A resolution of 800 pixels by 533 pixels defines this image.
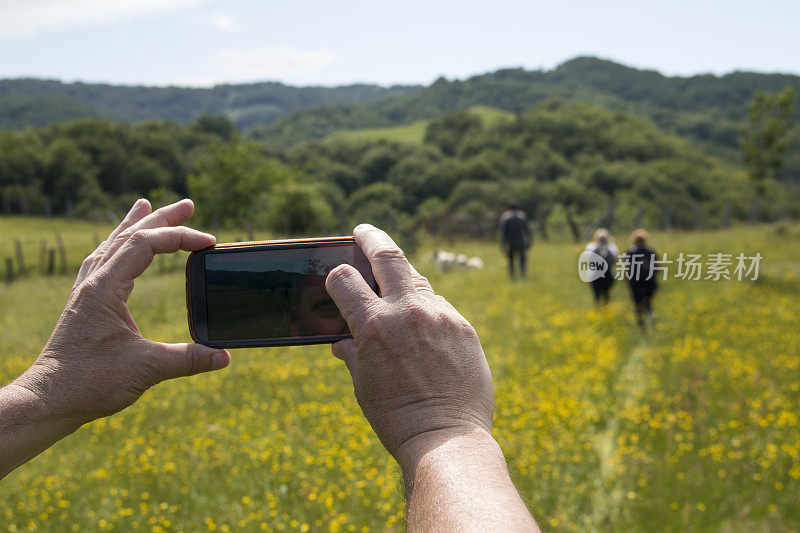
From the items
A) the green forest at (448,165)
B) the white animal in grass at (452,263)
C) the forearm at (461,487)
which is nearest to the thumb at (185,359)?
the forearm at (461,487)

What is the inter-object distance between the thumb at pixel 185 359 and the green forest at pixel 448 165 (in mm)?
13555

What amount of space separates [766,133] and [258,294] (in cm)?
4605

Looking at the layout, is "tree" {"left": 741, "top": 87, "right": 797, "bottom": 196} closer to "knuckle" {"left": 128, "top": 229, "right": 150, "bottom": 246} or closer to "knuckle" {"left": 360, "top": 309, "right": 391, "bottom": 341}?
"knuckle" {"left": 360, "top": 309, "right": 391, "bottom": 341}

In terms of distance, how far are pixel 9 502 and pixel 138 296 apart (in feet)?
30.6

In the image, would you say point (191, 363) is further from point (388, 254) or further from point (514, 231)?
point (514, 231)

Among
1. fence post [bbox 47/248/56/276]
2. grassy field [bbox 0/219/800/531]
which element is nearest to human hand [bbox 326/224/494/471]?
grassy field [bbox 0/219/800/531]

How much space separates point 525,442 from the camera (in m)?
5.79

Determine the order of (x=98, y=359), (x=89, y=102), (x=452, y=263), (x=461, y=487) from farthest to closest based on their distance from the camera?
(x=89, y=102)
(x=452, y=263)
(x=98, y=359)
(x=461, y=487)

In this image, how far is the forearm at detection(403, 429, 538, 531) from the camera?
1.01 metres

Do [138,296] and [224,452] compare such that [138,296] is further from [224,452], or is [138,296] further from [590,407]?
[590,407]

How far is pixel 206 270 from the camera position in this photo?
165cm

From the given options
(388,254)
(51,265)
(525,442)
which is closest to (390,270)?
(388,254)

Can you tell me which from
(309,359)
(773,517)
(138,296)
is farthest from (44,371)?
(138,296)

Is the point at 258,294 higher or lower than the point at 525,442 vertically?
higher
